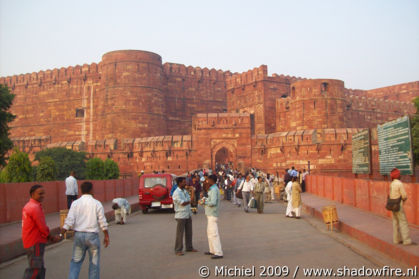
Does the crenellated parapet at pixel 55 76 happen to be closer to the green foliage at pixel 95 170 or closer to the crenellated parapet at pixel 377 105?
the green foliage at pixel 95 170

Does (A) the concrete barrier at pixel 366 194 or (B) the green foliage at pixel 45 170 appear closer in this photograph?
(A) the concrete barrier at pixel 366 194

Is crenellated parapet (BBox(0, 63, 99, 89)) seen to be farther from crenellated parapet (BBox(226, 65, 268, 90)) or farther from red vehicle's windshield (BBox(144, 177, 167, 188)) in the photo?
red vehicle's windshield (BBox(144, 177, 167, 188))

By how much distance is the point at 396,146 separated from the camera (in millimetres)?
9531

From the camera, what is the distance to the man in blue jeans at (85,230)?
4.33m

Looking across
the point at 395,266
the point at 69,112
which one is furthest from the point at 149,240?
the point at 69,112

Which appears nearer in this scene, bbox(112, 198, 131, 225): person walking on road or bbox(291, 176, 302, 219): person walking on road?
bbox(112, 198, 131, 225): person walking on road

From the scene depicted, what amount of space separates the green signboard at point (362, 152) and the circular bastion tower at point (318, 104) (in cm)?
1605

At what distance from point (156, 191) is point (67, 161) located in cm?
1668

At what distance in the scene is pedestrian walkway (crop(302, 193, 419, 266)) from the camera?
18.1ft

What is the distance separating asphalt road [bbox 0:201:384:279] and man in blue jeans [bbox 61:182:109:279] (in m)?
0.77

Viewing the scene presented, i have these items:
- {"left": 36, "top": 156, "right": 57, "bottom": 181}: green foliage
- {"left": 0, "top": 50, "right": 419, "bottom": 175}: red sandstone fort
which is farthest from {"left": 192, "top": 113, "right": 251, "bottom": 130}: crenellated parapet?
{"left": 36, "top": 156, "right": 57, "bottom": 181}: green foliage

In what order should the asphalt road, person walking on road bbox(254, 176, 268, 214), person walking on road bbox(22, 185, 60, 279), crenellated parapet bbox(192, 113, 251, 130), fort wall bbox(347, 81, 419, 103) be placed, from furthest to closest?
fort wall bbox(347, 81, 419, 103)
crenellated parapet bbox(192, 113, 251, 130)
person walking on road bbox(254, 176, 268, 214)
the asphalt road
person walking on road bbox(22, 185, 60, 279)

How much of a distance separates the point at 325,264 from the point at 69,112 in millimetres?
33710

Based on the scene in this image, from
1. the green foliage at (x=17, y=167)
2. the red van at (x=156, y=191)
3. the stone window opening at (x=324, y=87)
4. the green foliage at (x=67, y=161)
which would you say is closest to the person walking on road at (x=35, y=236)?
the red van at (x=156, y=191)
